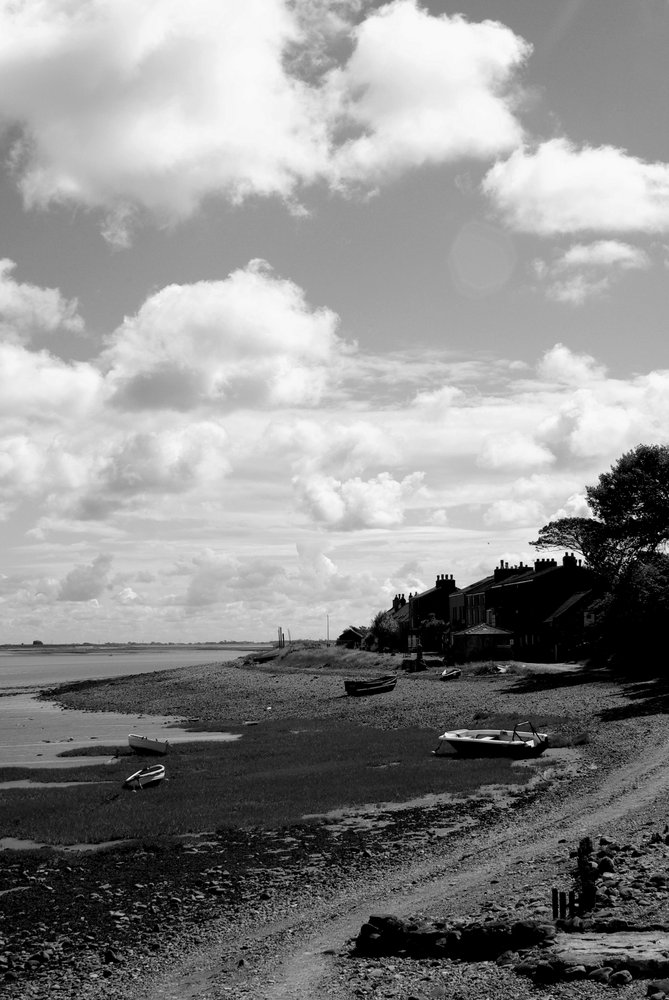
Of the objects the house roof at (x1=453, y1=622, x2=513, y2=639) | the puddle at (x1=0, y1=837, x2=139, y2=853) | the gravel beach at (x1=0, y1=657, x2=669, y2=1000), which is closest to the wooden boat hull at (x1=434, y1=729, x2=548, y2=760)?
the gravel beach at (x1=0, y1=657, x2=669, y2=1000)

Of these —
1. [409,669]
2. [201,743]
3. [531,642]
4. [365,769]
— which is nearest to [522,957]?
[365,769]

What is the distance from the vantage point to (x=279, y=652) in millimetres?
141875

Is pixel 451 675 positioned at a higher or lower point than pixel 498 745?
lower

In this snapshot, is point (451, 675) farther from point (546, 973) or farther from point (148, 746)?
point (546, 973)

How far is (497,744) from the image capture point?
37.7 metres

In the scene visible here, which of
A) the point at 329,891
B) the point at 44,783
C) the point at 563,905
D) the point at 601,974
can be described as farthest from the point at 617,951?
the point at 44,783

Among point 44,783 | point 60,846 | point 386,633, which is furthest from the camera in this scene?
point 386,633

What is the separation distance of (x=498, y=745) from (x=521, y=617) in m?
62.1

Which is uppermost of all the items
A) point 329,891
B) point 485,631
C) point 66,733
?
point 485,631

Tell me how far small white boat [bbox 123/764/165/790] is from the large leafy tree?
1584 inches

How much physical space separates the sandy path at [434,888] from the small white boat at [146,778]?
47.8 ft

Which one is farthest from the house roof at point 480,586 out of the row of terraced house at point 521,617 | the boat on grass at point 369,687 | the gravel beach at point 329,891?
the gravel beach at point 329,891

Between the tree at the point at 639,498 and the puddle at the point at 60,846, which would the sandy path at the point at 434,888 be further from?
the tree at the point at 639,498

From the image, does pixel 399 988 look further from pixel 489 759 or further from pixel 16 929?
pixel 489 759
